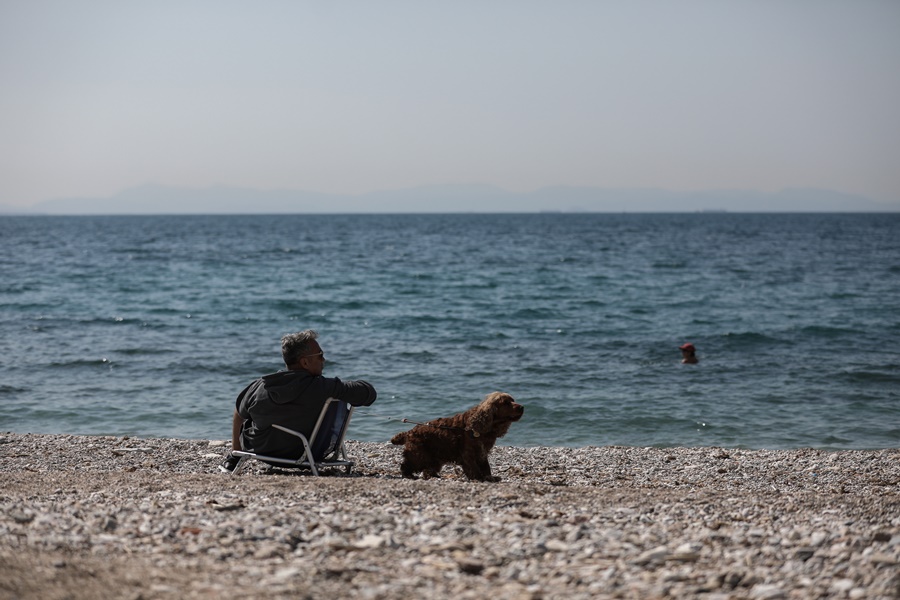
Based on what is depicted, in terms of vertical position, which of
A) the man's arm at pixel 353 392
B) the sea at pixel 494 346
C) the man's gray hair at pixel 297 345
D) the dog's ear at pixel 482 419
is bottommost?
the sea at pixel 494 346

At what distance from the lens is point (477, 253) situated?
50.1 m

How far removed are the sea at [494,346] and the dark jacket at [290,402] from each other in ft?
11.7

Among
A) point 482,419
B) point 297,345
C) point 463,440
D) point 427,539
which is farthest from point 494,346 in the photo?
point 427,539

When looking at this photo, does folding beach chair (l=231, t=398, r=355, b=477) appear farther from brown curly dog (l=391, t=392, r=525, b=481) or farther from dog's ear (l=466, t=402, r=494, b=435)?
dog's ear (l=466, t=402, r=494, b=435)

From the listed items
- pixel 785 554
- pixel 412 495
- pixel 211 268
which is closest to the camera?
pixel 785 554

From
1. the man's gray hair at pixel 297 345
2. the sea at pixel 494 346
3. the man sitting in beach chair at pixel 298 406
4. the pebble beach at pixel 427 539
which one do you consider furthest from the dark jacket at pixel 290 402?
the sea at pixel 494 346

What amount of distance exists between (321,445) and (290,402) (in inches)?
21.5

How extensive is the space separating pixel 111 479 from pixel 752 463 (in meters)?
7.07

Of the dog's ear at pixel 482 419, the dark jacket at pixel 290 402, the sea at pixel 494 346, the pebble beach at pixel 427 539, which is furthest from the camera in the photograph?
the sea at pixel 494 346

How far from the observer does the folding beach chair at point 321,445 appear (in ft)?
25.5

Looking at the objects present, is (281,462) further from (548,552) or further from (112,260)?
(112,260)

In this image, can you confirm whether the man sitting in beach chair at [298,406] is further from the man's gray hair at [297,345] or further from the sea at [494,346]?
the sea at [494,346]

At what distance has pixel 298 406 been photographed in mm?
7820

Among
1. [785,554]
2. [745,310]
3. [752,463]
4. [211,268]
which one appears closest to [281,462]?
[785,554]
